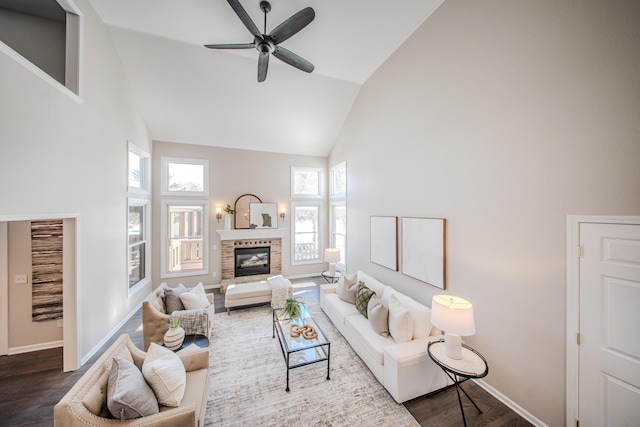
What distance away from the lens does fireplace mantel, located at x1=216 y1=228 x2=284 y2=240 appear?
18.2 feet

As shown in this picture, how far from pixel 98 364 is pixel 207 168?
4771 millimetres

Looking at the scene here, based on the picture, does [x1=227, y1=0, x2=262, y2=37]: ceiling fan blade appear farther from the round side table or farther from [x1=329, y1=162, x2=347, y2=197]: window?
the round side table

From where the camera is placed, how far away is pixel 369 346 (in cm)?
267

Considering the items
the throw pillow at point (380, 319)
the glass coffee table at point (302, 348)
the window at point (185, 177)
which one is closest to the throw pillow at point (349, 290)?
the throw pillow at point (380, 319)

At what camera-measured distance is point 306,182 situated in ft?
21.8

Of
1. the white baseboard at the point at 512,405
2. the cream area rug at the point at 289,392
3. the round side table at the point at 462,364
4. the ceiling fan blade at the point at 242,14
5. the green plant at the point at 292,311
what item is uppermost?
the ceiling fan blade at the point at 242,14

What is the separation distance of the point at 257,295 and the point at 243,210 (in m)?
2.46

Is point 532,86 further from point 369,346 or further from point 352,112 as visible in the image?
point 352,112

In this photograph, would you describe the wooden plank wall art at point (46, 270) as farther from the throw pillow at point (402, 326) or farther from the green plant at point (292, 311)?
the throw pillow at point (402, 326)

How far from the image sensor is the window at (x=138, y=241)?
4.27 m

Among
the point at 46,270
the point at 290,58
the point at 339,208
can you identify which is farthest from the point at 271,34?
the point at 339,208

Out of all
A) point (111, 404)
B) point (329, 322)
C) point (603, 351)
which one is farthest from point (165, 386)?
point (603, 351)

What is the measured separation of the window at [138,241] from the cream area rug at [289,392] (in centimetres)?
262

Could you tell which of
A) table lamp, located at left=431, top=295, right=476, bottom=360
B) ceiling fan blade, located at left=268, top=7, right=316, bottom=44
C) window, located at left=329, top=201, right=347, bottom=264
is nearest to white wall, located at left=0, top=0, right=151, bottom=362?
ceiling fan blade, located at left=268, top=7, right=316, bottom=44
